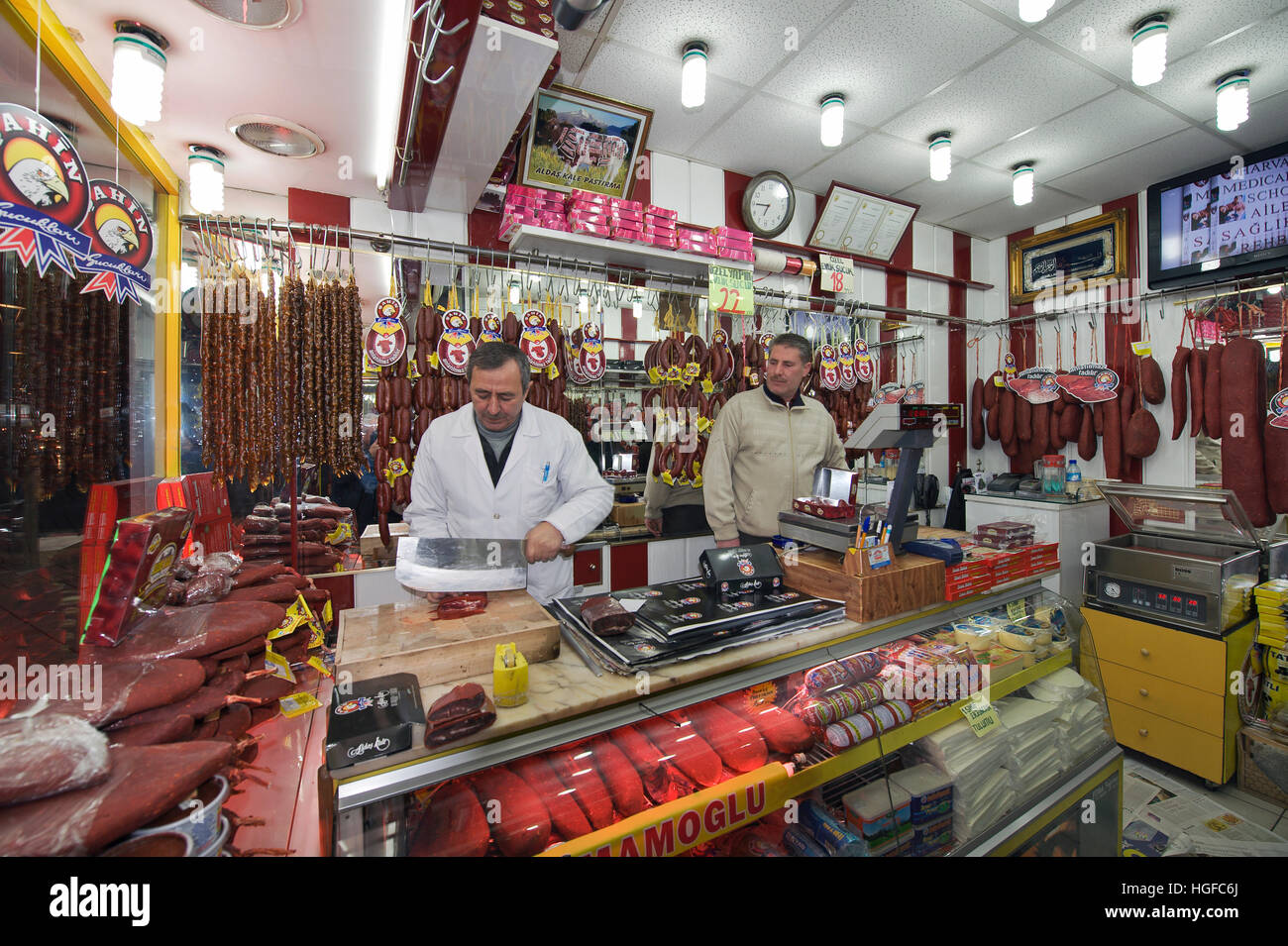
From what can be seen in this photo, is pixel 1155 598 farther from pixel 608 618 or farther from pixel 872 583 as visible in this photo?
pixel 608 618

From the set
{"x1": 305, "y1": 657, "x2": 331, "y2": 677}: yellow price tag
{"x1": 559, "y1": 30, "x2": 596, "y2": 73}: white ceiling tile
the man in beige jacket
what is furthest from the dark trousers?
{"x1": 559, "y1": 30, "x2": 596, "y2": 73}: white ceiling tile

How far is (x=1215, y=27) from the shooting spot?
123 inches

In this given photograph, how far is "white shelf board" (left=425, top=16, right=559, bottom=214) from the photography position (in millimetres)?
2246

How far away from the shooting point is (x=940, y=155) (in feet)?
13.9

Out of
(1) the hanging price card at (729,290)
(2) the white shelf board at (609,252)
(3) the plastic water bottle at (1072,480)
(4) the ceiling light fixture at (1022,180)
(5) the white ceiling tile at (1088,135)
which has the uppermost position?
(5) the white ceiling tile at (1088,135)

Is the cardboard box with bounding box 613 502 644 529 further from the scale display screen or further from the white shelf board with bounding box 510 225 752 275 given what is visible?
the scale display screen

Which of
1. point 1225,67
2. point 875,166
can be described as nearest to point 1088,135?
point 1225,67

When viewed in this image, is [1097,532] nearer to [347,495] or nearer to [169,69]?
[347,495]

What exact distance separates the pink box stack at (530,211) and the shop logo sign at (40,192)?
6.73ft

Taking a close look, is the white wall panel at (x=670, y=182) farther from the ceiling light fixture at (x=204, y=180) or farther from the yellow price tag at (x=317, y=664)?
the yellow price tag at (x=317, y=664)

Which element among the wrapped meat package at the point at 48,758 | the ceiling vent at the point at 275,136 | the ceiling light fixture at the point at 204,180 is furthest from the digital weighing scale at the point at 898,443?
the ceiling light fixture at the point at 204,180

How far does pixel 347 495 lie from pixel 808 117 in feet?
13.8

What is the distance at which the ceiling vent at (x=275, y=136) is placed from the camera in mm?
2789
